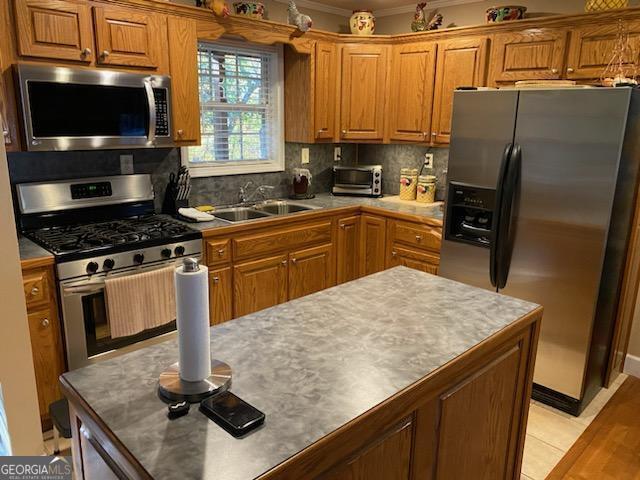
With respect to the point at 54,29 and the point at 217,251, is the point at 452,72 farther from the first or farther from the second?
the point at 54,29

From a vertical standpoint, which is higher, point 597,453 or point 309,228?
point 309,228

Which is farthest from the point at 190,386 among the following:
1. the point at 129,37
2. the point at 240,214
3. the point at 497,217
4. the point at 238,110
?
the point at 238,110

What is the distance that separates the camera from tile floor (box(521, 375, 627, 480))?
229 cm

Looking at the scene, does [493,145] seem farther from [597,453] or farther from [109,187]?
[109,187]

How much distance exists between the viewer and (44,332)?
2311 millimetres

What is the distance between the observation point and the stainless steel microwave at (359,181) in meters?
4.07

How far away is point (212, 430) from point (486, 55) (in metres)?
3.12

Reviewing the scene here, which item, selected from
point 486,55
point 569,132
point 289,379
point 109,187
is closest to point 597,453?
point 569,132

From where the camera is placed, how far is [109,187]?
302 cm

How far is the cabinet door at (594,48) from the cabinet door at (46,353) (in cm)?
319

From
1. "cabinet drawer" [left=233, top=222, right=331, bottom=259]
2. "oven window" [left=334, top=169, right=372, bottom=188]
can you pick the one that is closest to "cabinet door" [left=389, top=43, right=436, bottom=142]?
"oven window" [left=334, top=169, right=372, bottom=188]

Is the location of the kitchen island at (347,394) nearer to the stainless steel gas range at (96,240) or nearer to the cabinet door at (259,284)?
the stainless steel gas range at (96,240)

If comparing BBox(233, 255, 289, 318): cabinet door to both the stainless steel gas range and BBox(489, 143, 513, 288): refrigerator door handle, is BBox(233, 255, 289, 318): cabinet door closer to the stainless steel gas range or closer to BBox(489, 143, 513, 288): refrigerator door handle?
the stainless steel gas range

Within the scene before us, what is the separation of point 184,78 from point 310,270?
156 centimetres
